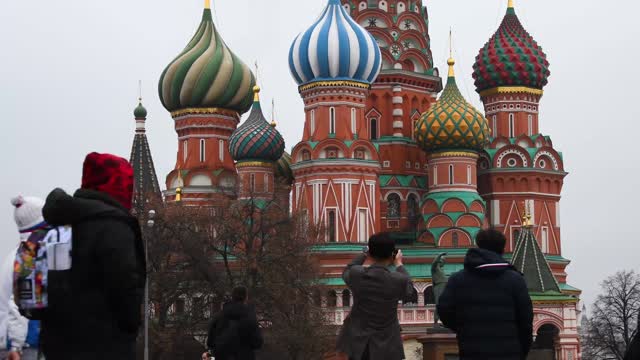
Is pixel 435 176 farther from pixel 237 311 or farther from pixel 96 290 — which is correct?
pixel 96 290

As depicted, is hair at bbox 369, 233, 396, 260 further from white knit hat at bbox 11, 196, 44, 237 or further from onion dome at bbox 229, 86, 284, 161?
onion dome at bbox 229, 86, 284, 161

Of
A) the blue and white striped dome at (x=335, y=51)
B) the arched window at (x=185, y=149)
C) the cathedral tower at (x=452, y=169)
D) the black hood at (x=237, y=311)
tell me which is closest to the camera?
the black hood at (x=237, y=311)

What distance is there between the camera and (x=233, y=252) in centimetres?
3659

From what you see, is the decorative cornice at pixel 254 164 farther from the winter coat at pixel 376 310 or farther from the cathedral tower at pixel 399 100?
the winter coat at pixel 376 310

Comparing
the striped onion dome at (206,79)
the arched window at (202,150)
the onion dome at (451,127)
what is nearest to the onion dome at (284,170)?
the arched window at (202,150)

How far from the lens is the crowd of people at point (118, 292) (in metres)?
6.58

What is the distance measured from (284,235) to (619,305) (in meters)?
21.9

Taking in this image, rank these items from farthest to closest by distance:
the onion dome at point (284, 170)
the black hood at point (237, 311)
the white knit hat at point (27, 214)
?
the onion dome at point (284, 170)
the black hood at point (237, 311)
the white knit hat at point (27, 214)

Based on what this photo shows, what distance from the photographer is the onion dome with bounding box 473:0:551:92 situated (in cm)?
5131

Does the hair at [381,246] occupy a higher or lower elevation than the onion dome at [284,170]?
lower

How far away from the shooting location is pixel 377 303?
9.45 meters

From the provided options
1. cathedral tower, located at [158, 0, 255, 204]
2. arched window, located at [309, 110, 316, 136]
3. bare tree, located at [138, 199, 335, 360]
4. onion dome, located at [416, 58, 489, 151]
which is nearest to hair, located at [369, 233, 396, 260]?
bare tree, located at [138, 199, 335, 360]

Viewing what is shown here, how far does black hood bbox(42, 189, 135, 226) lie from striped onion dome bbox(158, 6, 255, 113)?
46.7 meters

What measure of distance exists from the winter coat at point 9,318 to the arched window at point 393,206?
41.7m
